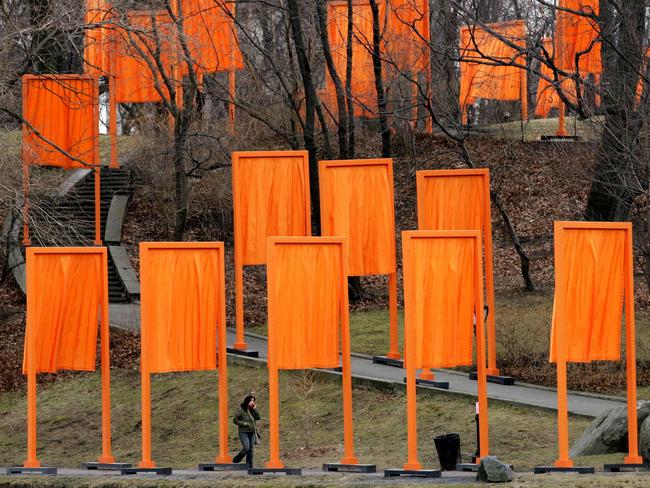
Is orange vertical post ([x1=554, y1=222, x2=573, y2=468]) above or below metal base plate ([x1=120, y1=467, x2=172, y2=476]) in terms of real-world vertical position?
above

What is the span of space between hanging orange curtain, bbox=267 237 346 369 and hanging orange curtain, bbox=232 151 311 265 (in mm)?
5312

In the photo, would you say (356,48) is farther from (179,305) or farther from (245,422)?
(245,422)

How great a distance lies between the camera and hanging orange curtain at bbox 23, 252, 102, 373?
2034cm

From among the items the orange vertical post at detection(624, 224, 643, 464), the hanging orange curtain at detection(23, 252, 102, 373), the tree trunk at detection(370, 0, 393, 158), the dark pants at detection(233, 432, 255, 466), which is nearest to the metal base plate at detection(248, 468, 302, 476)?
the dark pants at detection(233, 432, 255, 466)

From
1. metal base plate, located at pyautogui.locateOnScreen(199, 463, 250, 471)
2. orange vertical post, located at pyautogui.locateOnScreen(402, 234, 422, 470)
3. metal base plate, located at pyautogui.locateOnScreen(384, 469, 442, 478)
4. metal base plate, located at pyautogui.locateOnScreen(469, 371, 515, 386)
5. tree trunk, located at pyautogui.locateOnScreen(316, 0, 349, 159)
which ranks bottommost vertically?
metal base plate, located at pyautogui.locateOnScreen(199, 463, 250, 471)

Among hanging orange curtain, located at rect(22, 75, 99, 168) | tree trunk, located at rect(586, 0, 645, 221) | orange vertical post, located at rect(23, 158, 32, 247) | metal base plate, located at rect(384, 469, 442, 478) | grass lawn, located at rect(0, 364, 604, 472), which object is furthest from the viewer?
hanging orange curtain, located at rect(22, 75, 99, 168)

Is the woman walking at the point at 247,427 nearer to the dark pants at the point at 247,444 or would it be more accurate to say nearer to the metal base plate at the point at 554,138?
the dark pants at the point at 247,444

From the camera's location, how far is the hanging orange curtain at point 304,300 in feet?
62.7

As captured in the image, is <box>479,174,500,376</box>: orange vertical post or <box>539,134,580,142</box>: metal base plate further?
<box>539,134,580,142</box>: metal base plate

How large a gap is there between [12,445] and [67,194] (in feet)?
48.2

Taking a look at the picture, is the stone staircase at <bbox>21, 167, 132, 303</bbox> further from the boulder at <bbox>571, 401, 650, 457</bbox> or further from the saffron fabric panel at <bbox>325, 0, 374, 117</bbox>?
the boulder at <bbox>571, 401, 650, 457</bbox>

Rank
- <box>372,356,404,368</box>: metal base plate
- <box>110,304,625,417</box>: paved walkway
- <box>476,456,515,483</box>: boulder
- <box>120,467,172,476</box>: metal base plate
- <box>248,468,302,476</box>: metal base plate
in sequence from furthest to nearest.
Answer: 1. <box>372,356,404,368</box>: metal base plate
2. <box>110,304,625,417</box>: paved walkway
3. <box>120,467,172,476</box>: metal base plate
4. <box>248,468,302,476</box>: metal base plate
5. <box>476,456,515,483</box>: boulder

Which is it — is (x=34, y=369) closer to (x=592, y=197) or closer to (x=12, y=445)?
(x=12, y=445)

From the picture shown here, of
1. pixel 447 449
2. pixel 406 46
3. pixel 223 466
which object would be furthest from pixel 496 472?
pixel 406 46
